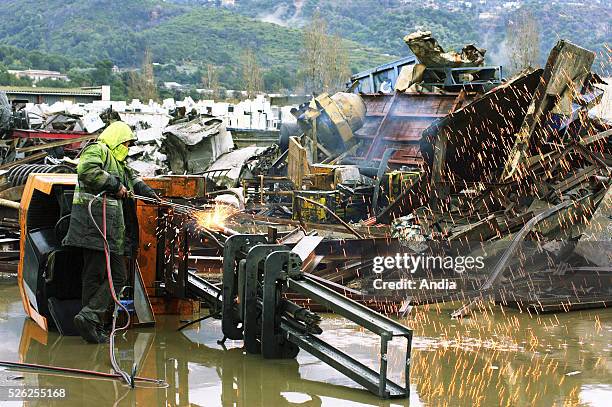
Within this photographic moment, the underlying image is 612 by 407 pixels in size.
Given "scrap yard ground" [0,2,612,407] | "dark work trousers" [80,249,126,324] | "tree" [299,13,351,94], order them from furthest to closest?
1. "tree" [299,13,351,94]
2. "dark work trousers" [80,249,126,324]
3. "scrap yard ground" [0,2,612,407]

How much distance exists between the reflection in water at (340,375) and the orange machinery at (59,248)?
0.86 feet

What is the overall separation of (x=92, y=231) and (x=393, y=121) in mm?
9352

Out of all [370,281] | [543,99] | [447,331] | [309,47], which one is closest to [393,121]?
[543,99]

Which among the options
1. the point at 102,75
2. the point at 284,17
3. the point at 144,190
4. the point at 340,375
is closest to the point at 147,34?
the point at 284,17

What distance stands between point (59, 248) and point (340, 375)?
106 inches

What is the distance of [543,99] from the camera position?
9797 mm

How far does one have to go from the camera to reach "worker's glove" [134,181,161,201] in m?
7.27

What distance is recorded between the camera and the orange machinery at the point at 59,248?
23.7 ft

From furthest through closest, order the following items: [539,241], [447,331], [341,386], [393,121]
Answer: [393,121], [539,241], [447,331], [341,386]

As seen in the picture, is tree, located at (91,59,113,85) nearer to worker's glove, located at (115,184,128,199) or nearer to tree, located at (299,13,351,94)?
tree, located at (299,13,351,94)

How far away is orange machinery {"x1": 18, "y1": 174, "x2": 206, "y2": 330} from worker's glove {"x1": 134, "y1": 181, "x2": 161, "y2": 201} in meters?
0.30

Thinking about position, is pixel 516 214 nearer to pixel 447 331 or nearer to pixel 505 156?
pixel 505 156

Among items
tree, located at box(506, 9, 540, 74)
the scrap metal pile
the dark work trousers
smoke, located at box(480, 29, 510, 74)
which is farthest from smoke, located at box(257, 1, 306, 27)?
the dark work trousers

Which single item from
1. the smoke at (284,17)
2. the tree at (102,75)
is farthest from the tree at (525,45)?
the smoke at (284,17)
